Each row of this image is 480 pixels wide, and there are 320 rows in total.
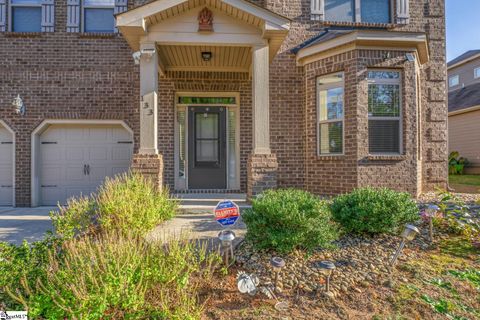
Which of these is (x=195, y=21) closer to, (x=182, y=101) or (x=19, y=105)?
(x=182, y=101)

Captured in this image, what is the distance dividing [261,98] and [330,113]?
181 centimetres

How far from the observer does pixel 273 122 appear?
22.9 feet

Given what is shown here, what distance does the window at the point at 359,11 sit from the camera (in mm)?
7309

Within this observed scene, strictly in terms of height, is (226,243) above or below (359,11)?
below

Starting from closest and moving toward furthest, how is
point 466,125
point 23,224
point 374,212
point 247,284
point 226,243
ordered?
point 247,284 → point 226,243 → point 374,212 → point 23,224 → point 466,125

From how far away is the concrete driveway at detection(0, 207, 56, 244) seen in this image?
439 centimetres

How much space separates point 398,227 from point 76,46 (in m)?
8.07

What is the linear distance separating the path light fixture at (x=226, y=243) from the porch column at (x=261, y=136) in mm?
2098

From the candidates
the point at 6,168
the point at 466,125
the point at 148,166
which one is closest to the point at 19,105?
the point at 6,168

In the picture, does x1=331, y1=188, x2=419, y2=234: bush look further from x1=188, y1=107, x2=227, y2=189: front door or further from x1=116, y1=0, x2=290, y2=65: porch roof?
x1=188, y1=107, x2=227, y2=189: front door

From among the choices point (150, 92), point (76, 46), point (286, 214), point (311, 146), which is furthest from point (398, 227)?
point (76, 46)

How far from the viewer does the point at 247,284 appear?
270cm

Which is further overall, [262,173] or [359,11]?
[359,11]

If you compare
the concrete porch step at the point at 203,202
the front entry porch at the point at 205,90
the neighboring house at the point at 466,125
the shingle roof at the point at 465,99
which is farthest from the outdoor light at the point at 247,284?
the shingle roof at the point at 465,99
